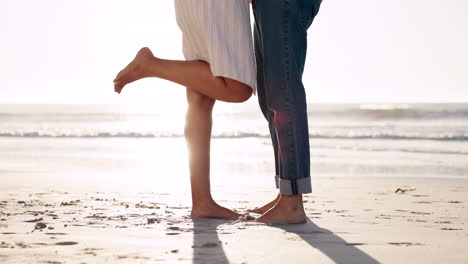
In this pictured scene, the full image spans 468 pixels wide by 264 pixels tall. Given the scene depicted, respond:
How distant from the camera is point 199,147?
2.96 metres

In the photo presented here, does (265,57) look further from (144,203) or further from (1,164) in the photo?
(1,164)

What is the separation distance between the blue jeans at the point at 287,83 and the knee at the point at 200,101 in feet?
1.12

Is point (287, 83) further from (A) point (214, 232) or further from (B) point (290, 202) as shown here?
(A) point (214, 232)

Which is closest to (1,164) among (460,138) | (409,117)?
(460,138)

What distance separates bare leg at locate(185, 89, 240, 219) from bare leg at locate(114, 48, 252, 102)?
15 centimetres

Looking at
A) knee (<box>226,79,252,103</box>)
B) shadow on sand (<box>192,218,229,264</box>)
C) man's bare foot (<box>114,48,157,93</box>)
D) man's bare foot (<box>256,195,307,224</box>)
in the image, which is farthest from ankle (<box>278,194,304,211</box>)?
man's bare foot (<box>114,48,157,93</box>)

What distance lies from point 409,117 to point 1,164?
59.1 ft

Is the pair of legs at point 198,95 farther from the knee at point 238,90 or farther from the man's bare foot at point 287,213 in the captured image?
the man's bare foot at point 287,213

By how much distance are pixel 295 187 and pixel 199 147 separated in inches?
19.9

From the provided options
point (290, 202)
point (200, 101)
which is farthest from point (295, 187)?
point (200, 101)

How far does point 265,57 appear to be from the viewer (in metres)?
2.71

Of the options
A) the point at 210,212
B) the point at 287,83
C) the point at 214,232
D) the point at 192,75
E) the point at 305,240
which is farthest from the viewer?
the point at 210,212

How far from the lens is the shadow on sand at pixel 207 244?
1.96m

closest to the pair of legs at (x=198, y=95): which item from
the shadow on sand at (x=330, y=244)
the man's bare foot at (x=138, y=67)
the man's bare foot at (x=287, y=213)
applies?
the man's bare foot at (x=138, y=67)
